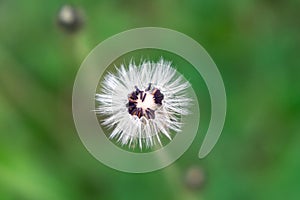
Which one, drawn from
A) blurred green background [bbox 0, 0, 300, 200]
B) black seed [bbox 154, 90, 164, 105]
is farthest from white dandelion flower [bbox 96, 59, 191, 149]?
blurred green background [bbox 0, 0, 300, 200]

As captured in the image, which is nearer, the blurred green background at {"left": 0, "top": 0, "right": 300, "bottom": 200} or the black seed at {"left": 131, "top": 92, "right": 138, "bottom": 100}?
the black seed at {"left": 131, "top": 92, "right": 138, "bottom": 100}

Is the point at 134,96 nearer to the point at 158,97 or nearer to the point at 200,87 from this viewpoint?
the point at 158,97

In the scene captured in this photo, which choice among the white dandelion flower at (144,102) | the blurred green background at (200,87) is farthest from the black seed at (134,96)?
the blurred green background at (200,87)

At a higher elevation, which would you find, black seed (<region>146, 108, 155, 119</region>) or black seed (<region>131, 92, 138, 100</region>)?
black seed (<region>131, 92, 138, 100</region>)

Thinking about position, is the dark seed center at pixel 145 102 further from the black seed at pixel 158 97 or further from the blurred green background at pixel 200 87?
the blurred green background at pixel 200 87

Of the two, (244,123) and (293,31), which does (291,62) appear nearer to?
(293,31)

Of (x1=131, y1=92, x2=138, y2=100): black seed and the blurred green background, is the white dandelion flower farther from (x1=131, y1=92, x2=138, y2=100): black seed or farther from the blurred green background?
the blurred green background
